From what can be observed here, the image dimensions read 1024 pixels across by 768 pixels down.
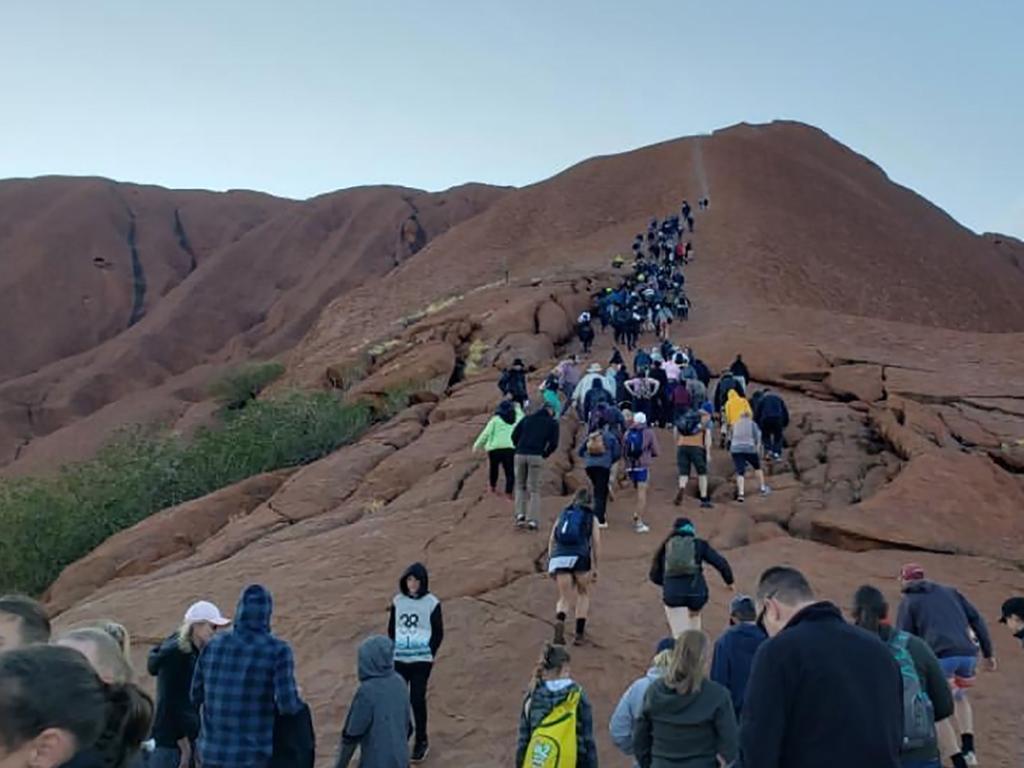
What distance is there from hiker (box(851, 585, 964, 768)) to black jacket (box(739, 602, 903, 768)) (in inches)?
69.6

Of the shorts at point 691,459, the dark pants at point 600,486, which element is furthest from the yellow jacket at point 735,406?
the dark pants at point 600,486

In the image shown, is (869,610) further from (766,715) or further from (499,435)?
(499,435)

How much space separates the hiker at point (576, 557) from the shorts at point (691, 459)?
186 inches

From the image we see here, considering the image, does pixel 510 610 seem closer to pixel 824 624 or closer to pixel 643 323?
pixel 824 624

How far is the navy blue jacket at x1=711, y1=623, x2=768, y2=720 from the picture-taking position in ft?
21.4

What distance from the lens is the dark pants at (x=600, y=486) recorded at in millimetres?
13258

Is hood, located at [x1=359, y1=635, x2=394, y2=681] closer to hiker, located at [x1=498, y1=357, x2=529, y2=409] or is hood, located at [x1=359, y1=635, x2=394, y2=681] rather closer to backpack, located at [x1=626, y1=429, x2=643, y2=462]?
backpack, located at [x1=626, y1=429, x2=643, y2=462]

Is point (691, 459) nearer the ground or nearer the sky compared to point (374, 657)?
nearer the sky

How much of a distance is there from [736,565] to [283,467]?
12.2 meters

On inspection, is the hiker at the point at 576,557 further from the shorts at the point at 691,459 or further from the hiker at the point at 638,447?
the shorts at the point at 691,459

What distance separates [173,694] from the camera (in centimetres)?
696

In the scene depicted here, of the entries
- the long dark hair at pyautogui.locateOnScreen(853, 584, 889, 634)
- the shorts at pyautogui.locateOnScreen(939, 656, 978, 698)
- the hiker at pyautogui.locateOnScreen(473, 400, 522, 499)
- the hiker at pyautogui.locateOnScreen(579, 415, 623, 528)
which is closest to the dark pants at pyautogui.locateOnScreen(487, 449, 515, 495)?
the hiker at pyautogui.locateOnScreen(473, 400, 522, 499)

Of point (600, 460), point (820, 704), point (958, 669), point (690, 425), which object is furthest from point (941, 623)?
point (690, 425)

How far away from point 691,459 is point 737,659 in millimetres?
8193
